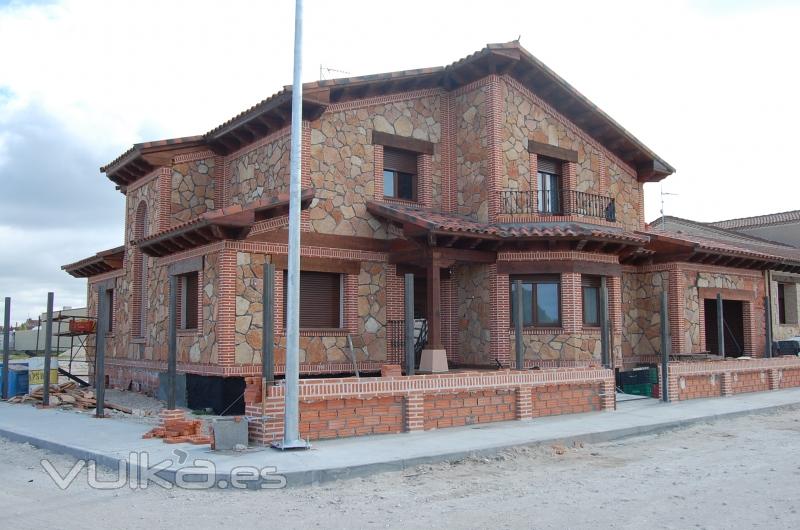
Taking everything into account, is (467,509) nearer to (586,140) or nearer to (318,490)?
(318,490)

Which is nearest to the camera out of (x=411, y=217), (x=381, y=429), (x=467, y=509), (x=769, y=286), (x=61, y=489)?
(x=467, y=509)

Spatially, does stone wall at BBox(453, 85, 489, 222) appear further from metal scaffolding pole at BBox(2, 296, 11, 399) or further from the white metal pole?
metal scaffolding pole at BBox(2, 296, 11, 399)

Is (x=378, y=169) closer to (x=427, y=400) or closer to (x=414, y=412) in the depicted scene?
(x=427, y=400)

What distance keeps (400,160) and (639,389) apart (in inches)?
335

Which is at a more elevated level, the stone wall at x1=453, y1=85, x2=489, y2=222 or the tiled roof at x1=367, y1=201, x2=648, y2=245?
the stone wall at x1=453, y1=85, x2=489, y2=222

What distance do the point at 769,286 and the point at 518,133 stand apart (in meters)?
11.8

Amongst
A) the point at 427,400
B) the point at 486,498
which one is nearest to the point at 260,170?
the point at 427,400

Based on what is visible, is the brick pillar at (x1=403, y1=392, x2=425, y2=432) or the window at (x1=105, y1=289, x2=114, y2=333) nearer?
the brick pillar at (x1=403, y1=392, x2=425, y2=432)

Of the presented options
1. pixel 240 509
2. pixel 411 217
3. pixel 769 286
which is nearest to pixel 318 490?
pixel 240 509

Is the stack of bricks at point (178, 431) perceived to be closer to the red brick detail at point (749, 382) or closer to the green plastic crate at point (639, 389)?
the green plastic crate at point (639, 389)

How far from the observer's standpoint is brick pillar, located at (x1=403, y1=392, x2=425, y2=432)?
12.7m

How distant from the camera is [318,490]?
880 centimetres

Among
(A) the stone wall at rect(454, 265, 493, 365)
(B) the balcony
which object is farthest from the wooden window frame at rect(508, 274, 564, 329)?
(B) the balcony

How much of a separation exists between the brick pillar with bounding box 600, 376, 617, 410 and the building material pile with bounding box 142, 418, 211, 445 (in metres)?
8.49
